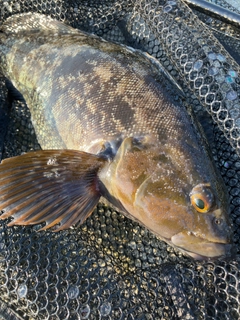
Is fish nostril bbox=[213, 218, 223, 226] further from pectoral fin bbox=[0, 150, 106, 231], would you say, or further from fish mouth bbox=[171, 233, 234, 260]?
pectoral fin bbox=[0, 150, 106, 231]

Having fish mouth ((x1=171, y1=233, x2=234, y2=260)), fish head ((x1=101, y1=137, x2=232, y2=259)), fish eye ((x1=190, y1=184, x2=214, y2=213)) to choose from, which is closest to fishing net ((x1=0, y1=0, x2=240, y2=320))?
Answer: fish mouth ((x1=171, y1=233, x2=234, y2=260))

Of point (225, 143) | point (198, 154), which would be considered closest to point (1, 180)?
point (198, 154)

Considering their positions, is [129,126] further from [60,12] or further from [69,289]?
[60,12]

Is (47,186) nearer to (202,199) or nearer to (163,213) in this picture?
(163,213)

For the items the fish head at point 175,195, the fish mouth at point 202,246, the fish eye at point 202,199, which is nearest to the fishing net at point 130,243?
the fish mouth at point 202,246

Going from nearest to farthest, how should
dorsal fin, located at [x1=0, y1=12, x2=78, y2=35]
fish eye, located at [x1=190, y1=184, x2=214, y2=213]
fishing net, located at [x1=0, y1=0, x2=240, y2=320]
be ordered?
fish eye, located at [x1=190, y1=184, x2=214, y2=213], fishing net, located at [x1=0, y1=0, x2=240, y2=320], dorsal fin, located at [x1=0, y1=12, x2=78, y2=35]

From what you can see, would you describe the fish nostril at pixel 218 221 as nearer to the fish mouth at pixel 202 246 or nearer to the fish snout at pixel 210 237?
the fish snout at pixel 210 237

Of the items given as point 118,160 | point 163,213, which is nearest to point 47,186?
point 118,160

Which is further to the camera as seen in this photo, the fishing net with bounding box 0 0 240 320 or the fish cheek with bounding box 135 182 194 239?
the fishing net with bounding box 0 0 240 320

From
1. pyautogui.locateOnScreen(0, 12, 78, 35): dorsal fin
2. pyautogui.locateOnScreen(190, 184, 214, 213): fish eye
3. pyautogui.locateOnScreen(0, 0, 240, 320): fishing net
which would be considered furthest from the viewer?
pyautogui.locateOnScreen(0, 12, 78, 35): dorsal fin
